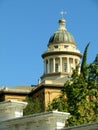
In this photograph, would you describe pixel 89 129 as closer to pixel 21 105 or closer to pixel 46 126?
pixel 46 126

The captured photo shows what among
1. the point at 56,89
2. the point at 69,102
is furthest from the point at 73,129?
the point at 56,89

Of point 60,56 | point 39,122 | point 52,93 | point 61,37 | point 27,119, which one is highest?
point 61,37

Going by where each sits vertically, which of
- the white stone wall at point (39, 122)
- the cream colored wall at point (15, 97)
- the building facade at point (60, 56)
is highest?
the building facade at point (60, 56)

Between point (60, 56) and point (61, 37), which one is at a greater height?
point (61, 37)

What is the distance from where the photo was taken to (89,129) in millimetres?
20734

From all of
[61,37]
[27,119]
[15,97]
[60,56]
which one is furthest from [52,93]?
[27,119]

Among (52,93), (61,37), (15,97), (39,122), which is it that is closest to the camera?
(39,122)

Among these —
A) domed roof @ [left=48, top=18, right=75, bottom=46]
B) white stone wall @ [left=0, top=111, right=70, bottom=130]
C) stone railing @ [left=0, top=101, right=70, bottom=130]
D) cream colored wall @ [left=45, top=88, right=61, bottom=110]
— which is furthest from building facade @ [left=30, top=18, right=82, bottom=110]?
white stone wall @ [left=0, top=111, right=70, bottom=130]

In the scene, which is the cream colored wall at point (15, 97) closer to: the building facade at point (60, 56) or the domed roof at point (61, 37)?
the building facade at point (60, 56)

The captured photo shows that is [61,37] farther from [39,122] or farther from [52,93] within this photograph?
[39,122]

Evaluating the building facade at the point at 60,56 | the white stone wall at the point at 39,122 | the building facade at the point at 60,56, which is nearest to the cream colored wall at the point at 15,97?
the building facade at the point at 60,56

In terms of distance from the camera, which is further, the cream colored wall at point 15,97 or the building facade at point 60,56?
the building facade at point 60,56

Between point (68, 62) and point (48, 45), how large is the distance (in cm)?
502

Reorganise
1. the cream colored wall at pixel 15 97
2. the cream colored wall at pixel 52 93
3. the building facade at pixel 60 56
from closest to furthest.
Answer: the cream colored wall at pixel 52 93 → the cream colored wall at pixel 15 97 → the building facade at pixel 60 56
